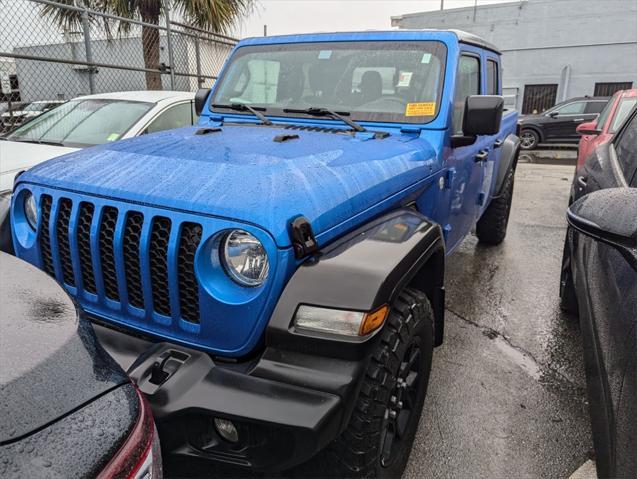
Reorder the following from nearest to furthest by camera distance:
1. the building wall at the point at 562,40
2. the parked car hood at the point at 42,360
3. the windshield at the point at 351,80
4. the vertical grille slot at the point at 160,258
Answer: the parked car hood at the point at 42,360
the vertical grille slot at the point at 160,258
the windshield at the point at 351,80
the building wall at the point at 562,40

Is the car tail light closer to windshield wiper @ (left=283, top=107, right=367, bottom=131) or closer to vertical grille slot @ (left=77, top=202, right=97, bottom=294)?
vertical grille slot @ (left=77, top=202, right=97, bottom=294)

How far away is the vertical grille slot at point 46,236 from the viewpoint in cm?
200

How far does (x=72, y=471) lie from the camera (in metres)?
0.87

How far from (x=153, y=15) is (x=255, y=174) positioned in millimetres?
8904

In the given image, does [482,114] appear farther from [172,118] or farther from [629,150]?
[172,118]

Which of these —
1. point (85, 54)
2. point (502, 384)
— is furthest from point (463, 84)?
point (85, 54)

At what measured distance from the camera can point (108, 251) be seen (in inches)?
72.4

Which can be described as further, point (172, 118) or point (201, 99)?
point (172, 118)

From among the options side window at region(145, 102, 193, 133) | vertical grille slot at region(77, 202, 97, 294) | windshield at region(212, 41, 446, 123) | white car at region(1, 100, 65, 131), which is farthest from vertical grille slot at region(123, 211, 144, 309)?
white car at region(1, 100, 65, 131)

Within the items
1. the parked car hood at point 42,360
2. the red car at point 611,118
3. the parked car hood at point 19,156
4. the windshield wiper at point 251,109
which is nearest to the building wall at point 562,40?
the red car at point 611,118

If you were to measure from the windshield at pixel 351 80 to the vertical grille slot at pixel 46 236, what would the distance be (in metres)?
1.50

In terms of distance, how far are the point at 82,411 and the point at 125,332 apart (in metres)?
0.90

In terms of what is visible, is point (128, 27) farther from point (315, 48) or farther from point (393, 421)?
point (393, 421)

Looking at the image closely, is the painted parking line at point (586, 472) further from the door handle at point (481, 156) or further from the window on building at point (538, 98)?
the window on building at point (538, 98)
